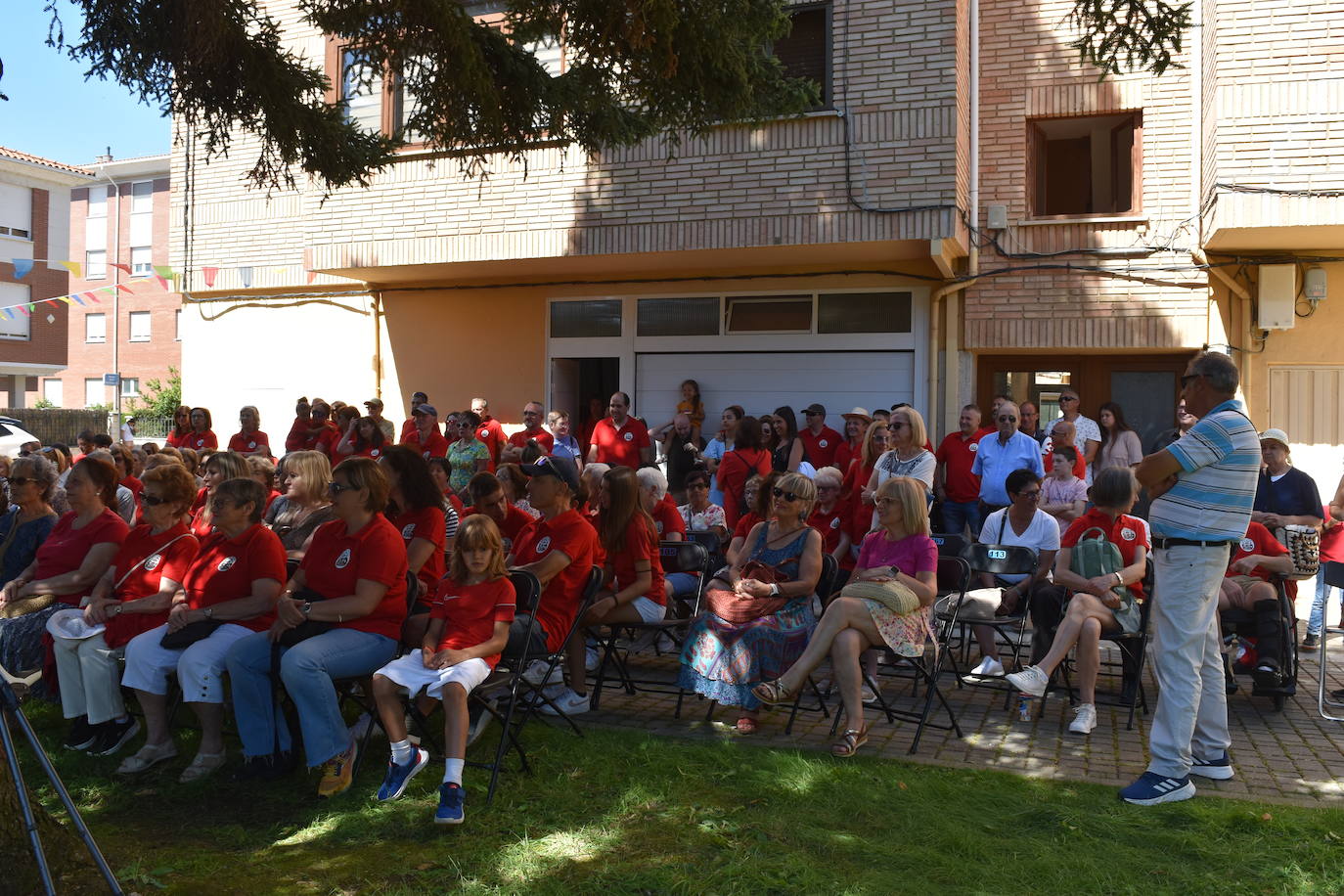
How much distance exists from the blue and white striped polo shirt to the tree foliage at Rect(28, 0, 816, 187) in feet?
13.5

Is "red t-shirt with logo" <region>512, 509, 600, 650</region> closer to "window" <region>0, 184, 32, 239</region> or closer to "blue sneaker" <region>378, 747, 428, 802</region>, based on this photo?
"blue sneaker" <region>378, 747, 428, 802</region>

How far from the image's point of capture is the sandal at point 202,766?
530 centimetres

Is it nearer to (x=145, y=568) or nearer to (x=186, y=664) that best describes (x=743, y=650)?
(x=186, y=664)

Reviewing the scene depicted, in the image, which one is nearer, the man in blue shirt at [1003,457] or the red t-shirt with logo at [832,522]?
the red t-shirt with logo at [832,522]

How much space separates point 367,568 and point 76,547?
219 cm

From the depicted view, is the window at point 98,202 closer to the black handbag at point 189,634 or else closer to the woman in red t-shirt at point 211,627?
the woman in red t-shirt at point 211,627

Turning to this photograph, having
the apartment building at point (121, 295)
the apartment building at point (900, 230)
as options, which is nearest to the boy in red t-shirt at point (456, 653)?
the apartment building at point (900, 230)

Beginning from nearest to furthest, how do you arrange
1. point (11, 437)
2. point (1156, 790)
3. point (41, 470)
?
point (1156, 790), point (41, 470), point (11, 437)

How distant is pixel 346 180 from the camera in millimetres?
8781

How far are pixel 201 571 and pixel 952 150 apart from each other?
8168mm

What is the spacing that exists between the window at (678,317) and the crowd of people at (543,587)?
5650 millimetres

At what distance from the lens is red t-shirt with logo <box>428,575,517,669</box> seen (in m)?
5.12

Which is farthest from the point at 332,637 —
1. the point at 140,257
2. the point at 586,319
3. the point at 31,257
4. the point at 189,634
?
the point at 140,257

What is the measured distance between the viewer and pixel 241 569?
18.2 ft
